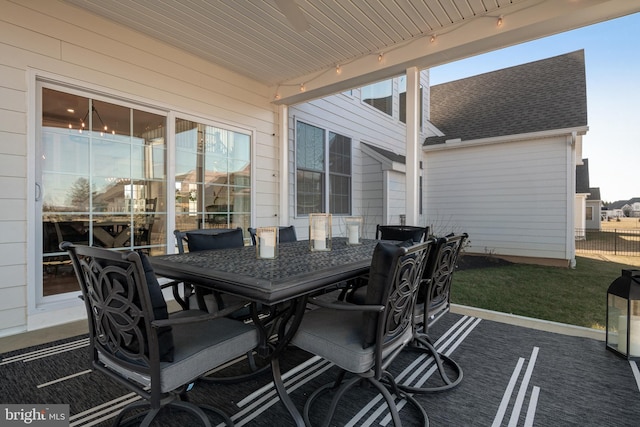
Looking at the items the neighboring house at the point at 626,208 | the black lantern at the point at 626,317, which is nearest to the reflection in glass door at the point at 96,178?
the black lantern at the point at 626,317

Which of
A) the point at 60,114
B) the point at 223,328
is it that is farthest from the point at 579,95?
the point at 60,114

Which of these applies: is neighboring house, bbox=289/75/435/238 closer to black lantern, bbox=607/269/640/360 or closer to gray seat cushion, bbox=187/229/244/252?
gray seat cushion, bbox=187/229/244/252

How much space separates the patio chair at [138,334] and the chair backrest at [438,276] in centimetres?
120

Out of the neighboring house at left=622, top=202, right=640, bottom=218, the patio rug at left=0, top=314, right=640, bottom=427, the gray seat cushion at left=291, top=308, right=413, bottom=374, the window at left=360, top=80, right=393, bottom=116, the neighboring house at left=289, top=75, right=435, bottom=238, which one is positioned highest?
the window at left=360, top=80, right=393, bottom=116

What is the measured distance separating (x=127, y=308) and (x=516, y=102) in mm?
9653

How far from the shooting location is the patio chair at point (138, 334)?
1.15 m

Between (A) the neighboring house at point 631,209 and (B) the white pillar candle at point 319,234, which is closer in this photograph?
(B) the white pillar candle at point 319,234

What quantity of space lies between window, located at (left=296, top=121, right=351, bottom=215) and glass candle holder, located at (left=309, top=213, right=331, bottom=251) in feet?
10.7

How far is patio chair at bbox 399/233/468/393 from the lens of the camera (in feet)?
6.26

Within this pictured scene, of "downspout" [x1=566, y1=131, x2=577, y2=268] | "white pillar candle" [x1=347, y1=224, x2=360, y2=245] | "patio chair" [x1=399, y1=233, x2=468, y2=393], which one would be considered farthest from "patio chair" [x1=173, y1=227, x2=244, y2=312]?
"downspout" [x1=566, y1=131, x2=577, y2=268]

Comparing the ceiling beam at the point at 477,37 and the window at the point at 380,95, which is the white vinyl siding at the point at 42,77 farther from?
the window at the point at 380,95

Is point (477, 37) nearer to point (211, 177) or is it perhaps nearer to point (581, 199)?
point (211, 177)

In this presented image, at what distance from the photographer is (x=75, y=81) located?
2.99m

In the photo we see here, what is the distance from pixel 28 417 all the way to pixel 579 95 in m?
9.93
